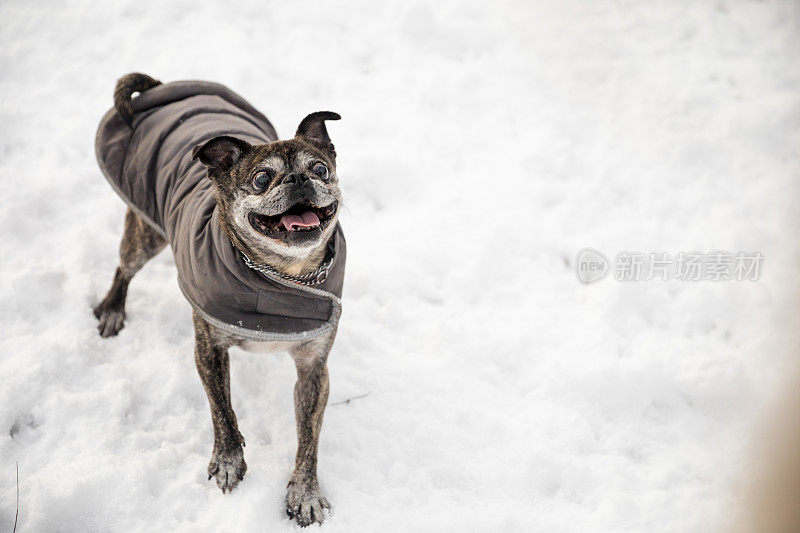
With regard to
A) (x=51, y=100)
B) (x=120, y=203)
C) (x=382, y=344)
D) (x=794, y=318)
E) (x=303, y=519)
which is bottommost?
(x=303, y=519)

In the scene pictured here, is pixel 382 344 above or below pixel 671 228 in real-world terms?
below

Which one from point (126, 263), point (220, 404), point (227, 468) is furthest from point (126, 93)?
point (227, 468)

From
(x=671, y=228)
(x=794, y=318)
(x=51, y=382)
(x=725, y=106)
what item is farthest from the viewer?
(x=725, y=106)

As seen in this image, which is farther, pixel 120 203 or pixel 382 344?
pixel 120 203

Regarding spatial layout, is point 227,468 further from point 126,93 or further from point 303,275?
point 126,93

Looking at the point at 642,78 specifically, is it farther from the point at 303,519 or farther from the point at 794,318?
the point at 303,519

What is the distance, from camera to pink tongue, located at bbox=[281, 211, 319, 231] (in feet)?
8.86

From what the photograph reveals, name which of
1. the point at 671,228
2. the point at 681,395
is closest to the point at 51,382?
the point at 681,395

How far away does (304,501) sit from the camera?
10.7ft

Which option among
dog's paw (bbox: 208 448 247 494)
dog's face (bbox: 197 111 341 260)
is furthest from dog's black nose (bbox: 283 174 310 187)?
dog's paw (bbox: 208 448 247 494)

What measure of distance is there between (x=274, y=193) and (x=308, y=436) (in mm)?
1297

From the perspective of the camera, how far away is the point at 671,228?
4.96 meters

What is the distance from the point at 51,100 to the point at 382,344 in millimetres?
3294

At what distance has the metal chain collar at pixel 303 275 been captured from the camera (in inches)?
113
